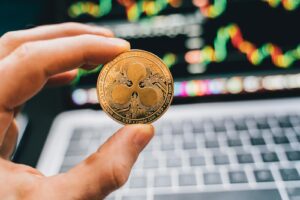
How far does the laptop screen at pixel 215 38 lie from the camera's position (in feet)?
3.56

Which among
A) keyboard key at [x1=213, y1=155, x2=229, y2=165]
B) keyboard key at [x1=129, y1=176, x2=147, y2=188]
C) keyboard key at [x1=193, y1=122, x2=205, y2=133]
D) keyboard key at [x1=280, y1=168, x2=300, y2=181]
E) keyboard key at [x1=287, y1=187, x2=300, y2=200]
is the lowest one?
keyboard key at [x1=193, y1=122, x2=205, y2=133]

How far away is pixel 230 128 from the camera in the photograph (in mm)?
1058

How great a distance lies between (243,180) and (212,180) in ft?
0.23

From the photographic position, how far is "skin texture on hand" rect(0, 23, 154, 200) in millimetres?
577

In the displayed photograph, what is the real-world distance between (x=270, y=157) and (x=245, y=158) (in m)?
0.06

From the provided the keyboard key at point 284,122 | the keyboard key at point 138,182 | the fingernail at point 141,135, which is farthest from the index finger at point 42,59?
the keyboard key at point 284,122

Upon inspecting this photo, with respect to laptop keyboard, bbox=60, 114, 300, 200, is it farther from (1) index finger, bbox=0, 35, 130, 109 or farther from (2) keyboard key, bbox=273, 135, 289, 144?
(1) index finger, bbox=0, 35, 130, 109

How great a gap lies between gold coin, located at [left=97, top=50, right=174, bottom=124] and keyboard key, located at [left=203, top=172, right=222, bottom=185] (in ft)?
0.88

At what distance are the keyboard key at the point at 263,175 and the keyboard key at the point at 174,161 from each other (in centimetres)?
18

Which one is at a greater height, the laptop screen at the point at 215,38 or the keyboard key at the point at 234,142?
the laptop screen at the point at 215,38

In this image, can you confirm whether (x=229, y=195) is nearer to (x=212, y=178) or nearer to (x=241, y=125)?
(x=212, y=178)

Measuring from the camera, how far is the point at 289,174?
0.87 m

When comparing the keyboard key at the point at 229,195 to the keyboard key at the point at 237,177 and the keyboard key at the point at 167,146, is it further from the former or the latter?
the keyboard key at the point at 167,146

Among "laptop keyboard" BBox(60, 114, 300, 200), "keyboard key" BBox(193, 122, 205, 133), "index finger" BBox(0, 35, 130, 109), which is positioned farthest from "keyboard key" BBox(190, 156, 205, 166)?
"index finger" BBox(0, 35, 130, 109)
